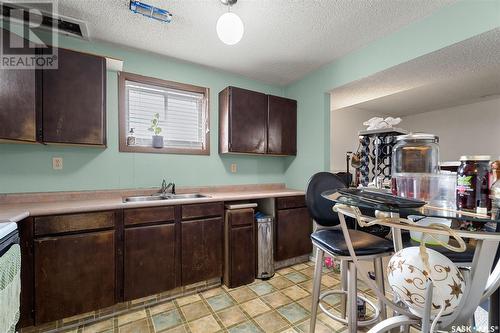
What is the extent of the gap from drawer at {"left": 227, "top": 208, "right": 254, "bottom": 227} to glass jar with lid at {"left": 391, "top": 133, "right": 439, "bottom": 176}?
4.63 feet

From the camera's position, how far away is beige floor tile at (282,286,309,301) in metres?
2.10

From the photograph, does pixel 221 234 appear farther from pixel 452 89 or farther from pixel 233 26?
pixel 452 89

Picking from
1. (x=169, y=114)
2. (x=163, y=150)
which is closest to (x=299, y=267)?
(x=163, y=150)

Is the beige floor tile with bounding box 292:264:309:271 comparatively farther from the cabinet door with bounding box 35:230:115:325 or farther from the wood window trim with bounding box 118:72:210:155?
the cabinet door with bounding box 35:230:115:325

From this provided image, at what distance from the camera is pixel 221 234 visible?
7.45ft

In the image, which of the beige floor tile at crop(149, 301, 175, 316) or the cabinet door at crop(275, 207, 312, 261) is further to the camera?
the cabinet door at crop(275, 207, 312, 261)

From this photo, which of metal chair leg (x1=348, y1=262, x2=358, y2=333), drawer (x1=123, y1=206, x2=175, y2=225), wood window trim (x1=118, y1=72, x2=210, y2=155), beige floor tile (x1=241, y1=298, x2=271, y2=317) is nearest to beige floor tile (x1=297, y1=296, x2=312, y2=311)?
beige floor tile (x1=241, y1=298, x2=271, y2=317)

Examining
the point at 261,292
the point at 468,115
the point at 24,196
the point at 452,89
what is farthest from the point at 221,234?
the point at 468,115

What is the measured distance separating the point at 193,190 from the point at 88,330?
4.95 feet

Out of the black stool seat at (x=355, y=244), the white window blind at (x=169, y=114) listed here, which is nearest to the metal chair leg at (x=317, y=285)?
the black stool seat at (x=355, y=244)

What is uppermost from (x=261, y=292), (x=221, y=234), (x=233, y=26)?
(x=233, y=26)

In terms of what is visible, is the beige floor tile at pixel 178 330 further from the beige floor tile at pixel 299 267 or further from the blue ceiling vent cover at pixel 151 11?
the blue ceiling vent cover at pixel 151 11

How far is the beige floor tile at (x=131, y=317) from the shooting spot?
1.76m

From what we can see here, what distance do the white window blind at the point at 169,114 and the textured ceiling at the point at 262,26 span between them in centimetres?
43
